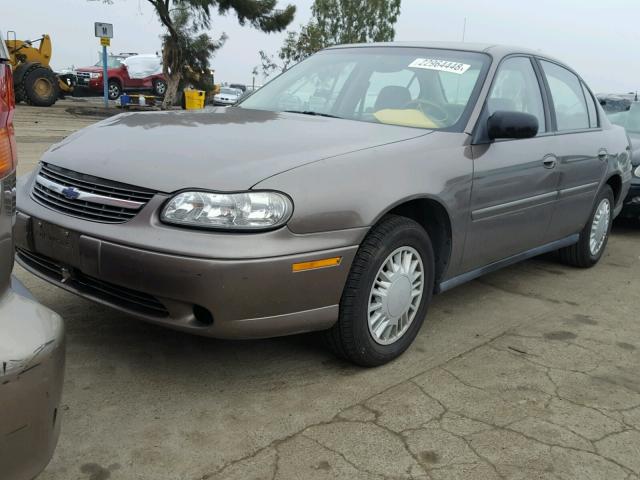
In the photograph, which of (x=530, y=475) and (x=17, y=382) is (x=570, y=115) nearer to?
(x=530, y=475)

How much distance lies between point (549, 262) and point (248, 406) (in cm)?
345

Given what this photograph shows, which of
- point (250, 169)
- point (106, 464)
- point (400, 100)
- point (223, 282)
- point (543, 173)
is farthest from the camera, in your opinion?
point (543, 173)

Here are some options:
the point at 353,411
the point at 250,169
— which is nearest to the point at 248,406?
the point at 353,411

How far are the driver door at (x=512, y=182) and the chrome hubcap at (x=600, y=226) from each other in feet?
3.36

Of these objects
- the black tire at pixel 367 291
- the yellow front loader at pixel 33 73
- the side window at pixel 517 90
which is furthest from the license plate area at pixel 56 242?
the yellow front loader at pixel 33 73

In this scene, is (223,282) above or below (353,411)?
above

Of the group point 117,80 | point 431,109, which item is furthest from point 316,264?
point 117,80

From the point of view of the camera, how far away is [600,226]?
198 inches

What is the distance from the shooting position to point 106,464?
219 centimetres

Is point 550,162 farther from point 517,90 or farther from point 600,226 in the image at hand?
point 600,226

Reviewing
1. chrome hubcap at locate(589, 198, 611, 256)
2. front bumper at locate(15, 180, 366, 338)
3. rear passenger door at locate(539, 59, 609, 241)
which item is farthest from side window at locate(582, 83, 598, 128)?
front bumper at locate(15, 180, 366, 338)

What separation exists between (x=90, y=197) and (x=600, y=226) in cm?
402

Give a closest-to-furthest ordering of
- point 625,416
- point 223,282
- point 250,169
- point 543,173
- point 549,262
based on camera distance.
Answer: point 223,282, point 250,169, point 625,416, point 543,173, point 549,262

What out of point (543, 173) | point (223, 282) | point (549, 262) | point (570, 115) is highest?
point (570, 115)
